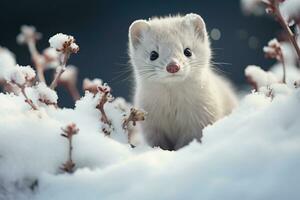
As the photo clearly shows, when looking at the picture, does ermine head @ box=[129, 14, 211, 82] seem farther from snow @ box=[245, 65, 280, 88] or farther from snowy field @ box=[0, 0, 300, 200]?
snowy field @ box=[0, 0, 300, 200]

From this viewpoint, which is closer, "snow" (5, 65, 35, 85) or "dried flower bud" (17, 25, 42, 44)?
"snow" (5, 65, 35, 85)

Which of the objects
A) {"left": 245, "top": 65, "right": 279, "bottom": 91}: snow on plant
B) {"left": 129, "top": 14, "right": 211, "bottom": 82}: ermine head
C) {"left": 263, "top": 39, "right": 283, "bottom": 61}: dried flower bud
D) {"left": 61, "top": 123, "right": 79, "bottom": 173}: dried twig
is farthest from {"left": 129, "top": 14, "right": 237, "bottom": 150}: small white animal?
{"left": 61, "top": 123, "right": 79, "bottom": 173}: dried twig

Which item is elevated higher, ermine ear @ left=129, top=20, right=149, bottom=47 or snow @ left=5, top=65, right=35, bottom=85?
ermine ear @ left=129, top=20, right=149, bottom=47

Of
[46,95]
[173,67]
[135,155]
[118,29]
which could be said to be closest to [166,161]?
[135,155]

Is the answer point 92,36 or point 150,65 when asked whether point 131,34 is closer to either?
point 150,65

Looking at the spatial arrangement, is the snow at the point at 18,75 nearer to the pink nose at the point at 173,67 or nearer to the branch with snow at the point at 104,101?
the branch with snow at the point at 104,101

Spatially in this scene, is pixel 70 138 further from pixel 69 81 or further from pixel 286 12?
pixel 69 81

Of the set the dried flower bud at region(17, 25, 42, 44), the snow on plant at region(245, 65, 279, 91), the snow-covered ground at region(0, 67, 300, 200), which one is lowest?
the snow-covered ground at region(0, 67, 300, 200)

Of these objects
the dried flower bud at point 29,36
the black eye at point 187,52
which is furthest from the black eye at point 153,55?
the dried flower bud at point 29,36
